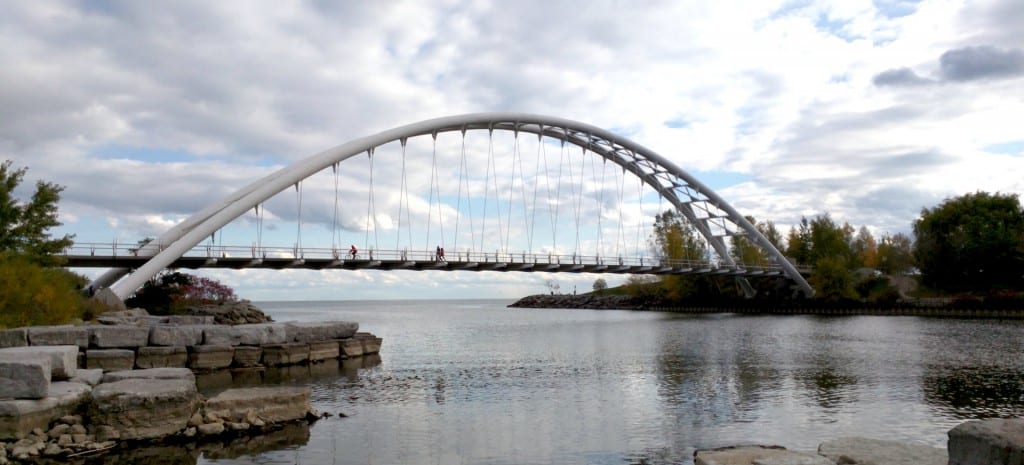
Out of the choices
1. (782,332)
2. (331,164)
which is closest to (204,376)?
(331,164)

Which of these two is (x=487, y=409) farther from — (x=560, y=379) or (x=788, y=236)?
(x=788, y=236)

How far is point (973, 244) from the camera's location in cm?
6538

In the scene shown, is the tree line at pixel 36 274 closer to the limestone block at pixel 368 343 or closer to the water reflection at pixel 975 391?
the limestone block at pixel 368 343

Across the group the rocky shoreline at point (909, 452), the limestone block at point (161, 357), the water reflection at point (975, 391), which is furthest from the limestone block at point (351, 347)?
the rocky shoreline at point (909, 452)

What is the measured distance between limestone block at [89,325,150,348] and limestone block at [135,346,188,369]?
27cm

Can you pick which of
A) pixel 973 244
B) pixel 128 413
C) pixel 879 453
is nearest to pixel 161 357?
pixel 128 413

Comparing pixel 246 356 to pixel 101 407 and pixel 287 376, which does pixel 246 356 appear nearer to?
pixel 287 376

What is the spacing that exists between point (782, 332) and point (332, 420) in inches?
1275

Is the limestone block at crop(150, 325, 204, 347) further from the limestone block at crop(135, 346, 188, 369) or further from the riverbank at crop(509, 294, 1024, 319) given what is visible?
the riverbank at crop(509, 294, 1024, 319)

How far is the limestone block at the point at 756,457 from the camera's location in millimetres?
8227

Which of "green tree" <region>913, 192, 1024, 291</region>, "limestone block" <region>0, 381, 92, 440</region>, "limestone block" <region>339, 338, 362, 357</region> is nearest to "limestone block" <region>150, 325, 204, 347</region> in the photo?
"limestone block" <region>339, 338, 362, 357</region>

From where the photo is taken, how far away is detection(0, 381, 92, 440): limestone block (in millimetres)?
10773

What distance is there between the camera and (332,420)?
45.3ft

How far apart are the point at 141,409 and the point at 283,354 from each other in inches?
475
